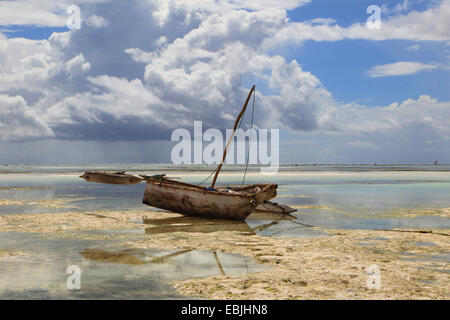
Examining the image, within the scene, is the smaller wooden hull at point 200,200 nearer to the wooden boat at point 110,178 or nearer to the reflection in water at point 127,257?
the wooden boat at point 110,178

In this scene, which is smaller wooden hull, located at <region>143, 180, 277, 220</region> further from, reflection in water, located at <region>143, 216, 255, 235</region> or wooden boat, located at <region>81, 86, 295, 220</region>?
reflection in water, located at <region>143, 216, 255, 235</region>

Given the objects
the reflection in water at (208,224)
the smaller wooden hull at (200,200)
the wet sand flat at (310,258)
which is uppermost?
the smaller wooden hull at (200,200)

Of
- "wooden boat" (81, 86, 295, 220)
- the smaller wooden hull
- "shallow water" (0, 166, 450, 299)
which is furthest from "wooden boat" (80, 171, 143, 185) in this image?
"shallow water" (0, 166, 450, 299)

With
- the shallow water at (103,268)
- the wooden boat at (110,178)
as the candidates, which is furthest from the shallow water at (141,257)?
the wooden boat at (110,178)

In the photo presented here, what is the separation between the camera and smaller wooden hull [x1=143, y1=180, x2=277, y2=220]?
18.0 m

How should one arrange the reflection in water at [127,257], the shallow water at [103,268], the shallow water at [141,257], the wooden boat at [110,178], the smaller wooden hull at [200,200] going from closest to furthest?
the shallow water at [103,268] → the shallow water at [141,257] → the reflection in water at [127,257] → the smaller wooden hull at [200,200] → the wooden boat at [110,178]

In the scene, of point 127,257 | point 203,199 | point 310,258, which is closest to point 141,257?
point 127,257

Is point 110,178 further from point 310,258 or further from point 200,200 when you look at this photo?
point 310,258

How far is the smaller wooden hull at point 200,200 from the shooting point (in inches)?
710

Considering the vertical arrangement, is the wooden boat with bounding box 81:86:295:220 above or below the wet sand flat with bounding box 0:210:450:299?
above

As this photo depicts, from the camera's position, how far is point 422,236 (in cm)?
1405
